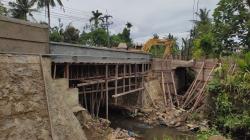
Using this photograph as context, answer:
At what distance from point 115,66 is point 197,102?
601 cm

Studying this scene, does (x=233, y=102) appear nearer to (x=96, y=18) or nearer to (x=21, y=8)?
(x=21, y=8)

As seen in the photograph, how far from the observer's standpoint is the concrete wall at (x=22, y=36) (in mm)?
7121

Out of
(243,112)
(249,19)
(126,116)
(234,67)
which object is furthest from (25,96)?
(249,19)

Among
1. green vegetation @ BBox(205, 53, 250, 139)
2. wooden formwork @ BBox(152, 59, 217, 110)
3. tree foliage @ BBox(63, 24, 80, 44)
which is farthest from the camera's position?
tree foliage @ BBox(63, 24, 80, 44)

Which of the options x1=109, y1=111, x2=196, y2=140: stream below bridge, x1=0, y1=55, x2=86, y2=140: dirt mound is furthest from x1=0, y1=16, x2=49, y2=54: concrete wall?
x1=109, y1=111, x2=196, y2=140: stream below bridge

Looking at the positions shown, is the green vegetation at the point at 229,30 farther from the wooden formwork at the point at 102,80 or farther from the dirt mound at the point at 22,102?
the dirt mound at the point at 22,102

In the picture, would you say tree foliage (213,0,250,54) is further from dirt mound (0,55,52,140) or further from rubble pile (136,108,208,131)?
dirt mound (0,55,52,140)

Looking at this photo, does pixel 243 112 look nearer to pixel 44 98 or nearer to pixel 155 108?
pixel 155 108

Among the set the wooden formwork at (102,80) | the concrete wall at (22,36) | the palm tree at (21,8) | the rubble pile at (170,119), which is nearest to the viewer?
the concrete wall at (22,36)

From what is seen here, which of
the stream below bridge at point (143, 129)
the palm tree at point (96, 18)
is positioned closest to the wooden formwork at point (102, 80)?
the stream below bridge at point (143, 129)

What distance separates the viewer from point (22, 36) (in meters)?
7.66

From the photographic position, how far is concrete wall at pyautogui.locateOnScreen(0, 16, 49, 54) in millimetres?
7121

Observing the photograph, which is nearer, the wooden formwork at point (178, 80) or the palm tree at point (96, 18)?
the wooden formwork at point (178, 80)

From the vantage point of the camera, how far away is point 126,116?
19844 millimetres
